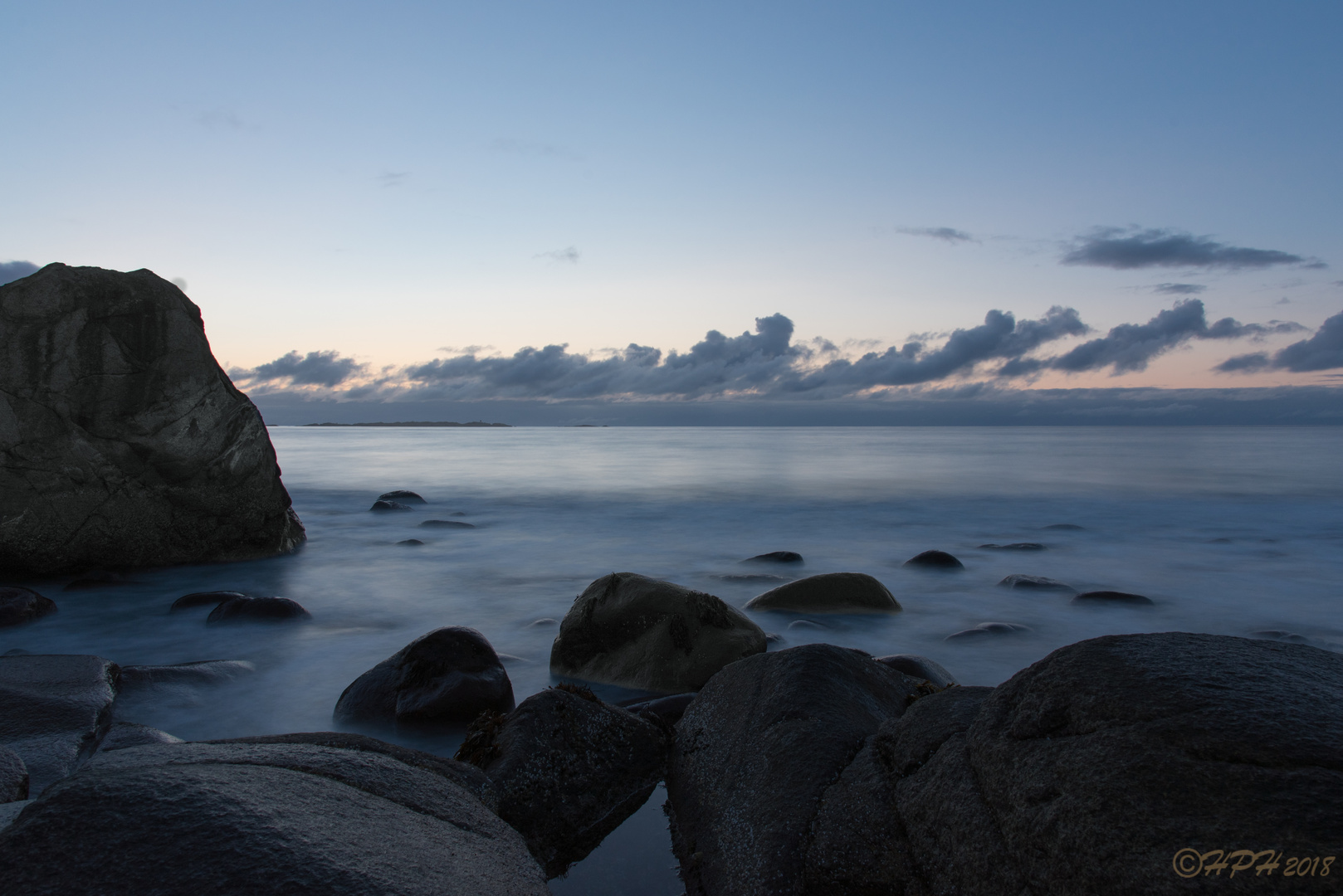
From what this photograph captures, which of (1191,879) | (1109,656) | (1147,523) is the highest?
(1109,656)

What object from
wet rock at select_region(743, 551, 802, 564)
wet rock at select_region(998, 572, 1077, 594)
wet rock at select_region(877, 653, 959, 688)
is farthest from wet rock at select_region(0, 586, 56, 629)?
wet rock at select_region(998, 572, 1077, 594)

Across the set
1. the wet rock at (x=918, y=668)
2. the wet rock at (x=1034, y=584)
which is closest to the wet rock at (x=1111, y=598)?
the wet rock at (x=1034, y=584)

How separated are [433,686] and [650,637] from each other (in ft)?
5.32

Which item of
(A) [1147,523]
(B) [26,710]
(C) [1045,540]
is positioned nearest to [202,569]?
(B) [26,710]

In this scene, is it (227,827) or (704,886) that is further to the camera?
(704,886)

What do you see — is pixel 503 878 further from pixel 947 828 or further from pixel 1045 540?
pixel 1045 540

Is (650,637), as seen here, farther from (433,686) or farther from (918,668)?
(918,668)

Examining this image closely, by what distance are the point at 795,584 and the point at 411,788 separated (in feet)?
19.1

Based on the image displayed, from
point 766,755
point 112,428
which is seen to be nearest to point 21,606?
point 112,428

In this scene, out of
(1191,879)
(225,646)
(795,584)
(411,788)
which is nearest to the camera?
(1191,879)

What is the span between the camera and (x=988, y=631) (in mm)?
7461

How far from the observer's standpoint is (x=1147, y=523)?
1611 centimetres

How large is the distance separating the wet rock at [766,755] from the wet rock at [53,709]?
310cm

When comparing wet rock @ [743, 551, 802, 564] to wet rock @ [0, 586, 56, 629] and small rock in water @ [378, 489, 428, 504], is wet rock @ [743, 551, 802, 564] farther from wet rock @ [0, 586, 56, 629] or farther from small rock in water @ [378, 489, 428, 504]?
small rock in water @ [378, 489, 428, 504]
